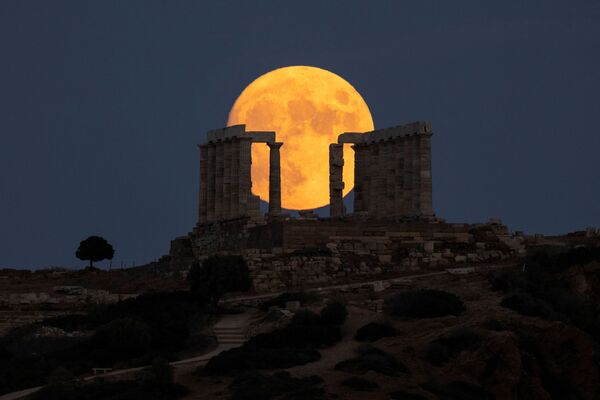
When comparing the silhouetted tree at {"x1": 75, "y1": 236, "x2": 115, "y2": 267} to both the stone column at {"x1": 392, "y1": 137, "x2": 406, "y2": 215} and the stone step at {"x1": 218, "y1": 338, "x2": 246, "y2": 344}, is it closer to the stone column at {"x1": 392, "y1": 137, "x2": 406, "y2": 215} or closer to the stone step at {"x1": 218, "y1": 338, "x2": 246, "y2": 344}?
the stone column at {"x1": 392, "y1": 137, "x2": 406, "y2": 215}

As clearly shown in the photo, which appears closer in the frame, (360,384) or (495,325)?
(360,384)

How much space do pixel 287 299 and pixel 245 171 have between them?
64.0 ft

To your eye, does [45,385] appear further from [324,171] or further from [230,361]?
[324,171]

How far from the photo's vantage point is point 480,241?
73.1 m

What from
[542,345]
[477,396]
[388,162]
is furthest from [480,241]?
[477,396]

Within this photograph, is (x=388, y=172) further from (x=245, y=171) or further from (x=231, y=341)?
(x=231, y=341)

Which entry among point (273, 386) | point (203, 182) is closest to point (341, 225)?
point (203, 182)

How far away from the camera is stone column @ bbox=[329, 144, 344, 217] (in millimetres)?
79812

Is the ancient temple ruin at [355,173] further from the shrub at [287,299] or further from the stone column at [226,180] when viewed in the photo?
the shrub at [287,299]

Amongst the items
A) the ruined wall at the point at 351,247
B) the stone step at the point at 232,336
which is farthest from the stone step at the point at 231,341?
the ruined wall at the point at 351,247

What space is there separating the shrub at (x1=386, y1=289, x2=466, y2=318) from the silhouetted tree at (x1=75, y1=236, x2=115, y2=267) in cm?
3080

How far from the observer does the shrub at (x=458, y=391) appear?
43.7 meters

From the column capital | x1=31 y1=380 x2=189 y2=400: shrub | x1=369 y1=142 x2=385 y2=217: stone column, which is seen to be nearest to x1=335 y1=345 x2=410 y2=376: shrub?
x1=31 y1=380 x2=189 y2=400: shrub

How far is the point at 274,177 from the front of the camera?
78.4m
